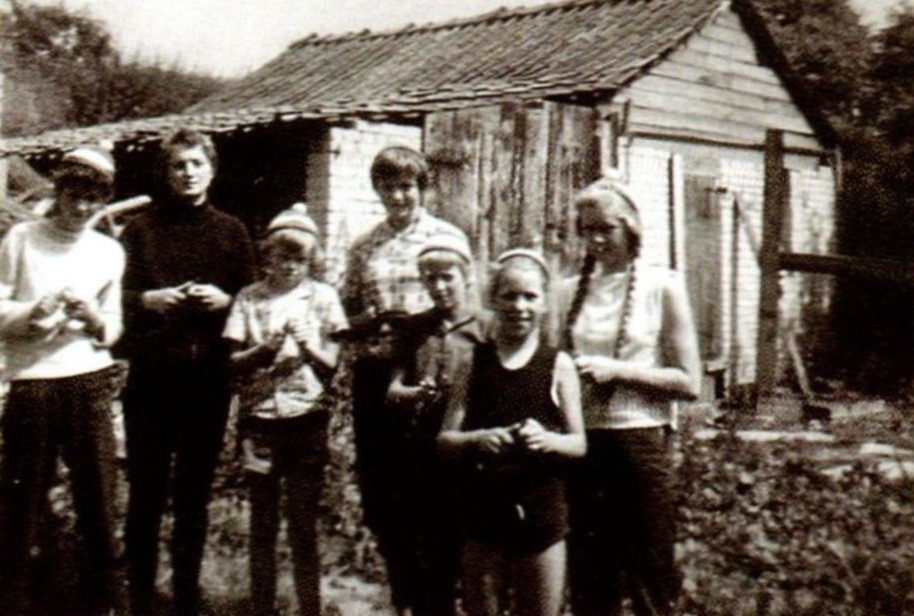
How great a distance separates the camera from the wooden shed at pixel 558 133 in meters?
6.54

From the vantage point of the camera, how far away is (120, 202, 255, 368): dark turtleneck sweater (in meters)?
3.93

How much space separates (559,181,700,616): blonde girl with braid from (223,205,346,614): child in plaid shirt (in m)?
0.87

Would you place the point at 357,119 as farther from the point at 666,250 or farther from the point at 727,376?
the point at 727,376

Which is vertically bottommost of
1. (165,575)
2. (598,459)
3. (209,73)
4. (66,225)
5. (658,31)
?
(165,575)

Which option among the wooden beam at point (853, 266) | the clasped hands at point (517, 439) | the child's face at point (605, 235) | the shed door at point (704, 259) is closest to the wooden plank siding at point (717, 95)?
the shed door at point (704, 259)

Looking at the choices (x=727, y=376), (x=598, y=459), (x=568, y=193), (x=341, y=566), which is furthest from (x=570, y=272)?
(x=727, y=376)

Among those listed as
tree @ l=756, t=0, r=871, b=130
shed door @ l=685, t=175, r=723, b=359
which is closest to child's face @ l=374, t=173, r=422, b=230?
shed door @ l=685, t=175, r=723, b=359

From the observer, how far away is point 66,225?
3.83 meters

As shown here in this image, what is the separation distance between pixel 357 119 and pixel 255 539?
437 centimetres

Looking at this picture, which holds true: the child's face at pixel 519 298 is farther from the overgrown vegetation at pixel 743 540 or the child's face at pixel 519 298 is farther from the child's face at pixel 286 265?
the overgrown vegetation at pixel 743 540

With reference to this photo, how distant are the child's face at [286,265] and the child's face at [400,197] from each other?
0.30 m

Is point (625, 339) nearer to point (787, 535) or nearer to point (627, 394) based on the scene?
point (627, 394)

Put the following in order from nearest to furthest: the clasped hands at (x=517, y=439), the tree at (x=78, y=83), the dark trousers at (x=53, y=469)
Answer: the clasped hands at (x=517, y=439)
the dark trousers at (x=53, y=469)
the tree at (x=78, y=83)

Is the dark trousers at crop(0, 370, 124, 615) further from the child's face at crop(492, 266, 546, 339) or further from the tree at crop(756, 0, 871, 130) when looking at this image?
the tree at crop(756, 0, 871, 130)
